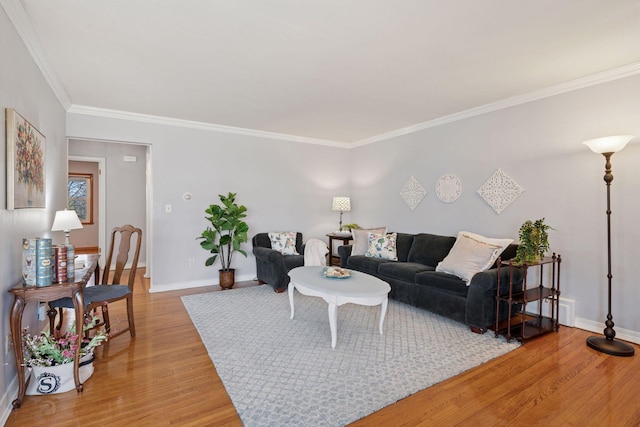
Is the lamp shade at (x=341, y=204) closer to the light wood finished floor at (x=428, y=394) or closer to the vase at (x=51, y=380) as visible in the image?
the light wood finished floor at (x=428, y=394)

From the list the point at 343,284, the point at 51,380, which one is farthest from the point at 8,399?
the point at 343,284

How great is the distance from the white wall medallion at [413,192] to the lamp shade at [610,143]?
2.26 meters

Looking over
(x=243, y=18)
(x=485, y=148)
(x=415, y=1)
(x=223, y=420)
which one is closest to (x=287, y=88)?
(x=243, y=18)

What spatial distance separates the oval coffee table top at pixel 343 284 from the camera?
2887 millimetres

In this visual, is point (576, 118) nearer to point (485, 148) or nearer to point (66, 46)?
point (485, 148)

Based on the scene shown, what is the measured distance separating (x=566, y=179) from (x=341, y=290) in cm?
268

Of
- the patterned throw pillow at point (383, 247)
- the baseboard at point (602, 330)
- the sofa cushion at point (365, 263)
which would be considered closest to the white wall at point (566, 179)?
the baseboard at point (602, 330)

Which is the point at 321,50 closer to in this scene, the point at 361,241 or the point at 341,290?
the point at 341,290

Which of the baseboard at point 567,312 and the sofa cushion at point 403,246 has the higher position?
the sofa cushion at point 403,246

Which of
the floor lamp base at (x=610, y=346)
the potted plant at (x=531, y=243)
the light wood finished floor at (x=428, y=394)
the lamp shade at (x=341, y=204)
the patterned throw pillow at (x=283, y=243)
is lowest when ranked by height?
the light wood finished floor at (x=428, y=394)

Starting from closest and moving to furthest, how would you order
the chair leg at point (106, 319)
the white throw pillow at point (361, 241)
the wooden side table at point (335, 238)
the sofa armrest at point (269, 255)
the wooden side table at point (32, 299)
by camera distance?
1. the wooden side table at point (32, 299)
2. the chair leg at point (106, 319)
3. the sofa armrest at point (269, 255)
4. the white throw pillow at point (361, 241)
5. the wooden side table at point (335, 238)

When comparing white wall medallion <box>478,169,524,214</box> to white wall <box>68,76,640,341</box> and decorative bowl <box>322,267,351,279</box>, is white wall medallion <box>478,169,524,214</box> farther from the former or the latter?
decorative bowl <box>322,267,351,279</box>

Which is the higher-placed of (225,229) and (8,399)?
(225,229)

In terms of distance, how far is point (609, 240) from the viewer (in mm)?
2832
